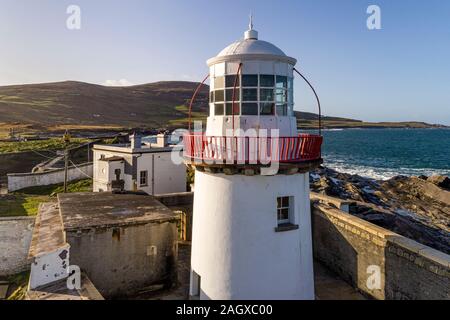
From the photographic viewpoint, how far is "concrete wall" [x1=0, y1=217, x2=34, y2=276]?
16.4 m

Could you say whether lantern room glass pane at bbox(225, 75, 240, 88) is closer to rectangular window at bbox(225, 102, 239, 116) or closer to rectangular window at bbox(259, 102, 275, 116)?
rectangular window at bbox(225, 102, 239, 116)

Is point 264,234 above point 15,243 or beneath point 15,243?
above

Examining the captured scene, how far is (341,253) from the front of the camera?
11.8m

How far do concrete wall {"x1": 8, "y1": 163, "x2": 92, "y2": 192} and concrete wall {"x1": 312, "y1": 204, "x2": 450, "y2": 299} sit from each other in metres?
22.5

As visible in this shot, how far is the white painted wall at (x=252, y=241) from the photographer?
7656 mm

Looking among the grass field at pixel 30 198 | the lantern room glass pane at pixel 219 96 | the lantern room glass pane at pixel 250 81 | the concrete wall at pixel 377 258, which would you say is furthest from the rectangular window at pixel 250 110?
the grass field at pixel 30 198

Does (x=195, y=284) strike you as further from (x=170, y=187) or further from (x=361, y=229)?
(x=170, y=187)

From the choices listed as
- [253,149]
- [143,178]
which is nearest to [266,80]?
[253,149]

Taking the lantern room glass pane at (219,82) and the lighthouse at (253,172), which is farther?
the lantern room glass pane at (219,82)

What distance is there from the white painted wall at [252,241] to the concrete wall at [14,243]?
12112 millimetres

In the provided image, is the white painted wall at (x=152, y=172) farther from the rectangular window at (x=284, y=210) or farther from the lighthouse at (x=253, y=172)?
the rectangular window at (x=284, y=210)

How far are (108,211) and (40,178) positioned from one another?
63.5 feet
